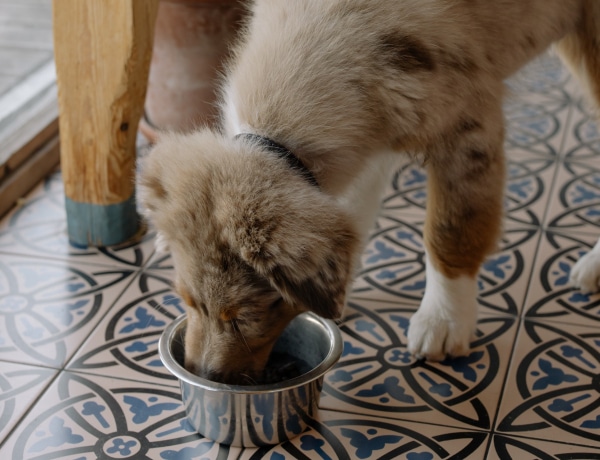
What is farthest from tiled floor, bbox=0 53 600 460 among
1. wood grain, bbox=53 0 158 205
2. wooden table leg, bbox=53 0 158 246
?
wood grain, bbox=53 0 158 205

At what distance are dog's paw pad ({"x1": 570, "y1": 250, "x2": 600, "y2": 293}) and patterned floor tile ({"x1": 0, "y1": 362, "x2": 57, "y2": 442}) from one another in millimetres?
1452

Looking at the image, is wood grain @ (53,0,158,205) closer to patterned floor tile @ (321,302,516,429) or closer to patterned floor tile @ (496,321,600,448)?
patterned floor tile @ (321,302,516,429)

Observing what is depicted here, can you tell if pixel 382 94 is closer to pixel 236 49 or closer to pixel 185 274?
pixel 236 49

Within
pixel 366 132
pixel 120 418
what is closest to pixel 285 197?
pixel 366 132

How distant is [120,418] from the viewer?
1952 mm

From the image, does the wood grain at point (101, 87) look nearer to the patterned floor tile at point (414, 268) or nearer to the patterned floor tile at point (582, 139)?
the patterned floor tile at point (414, 268)

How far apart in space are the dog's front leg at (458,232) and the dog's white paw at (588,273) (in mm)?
422

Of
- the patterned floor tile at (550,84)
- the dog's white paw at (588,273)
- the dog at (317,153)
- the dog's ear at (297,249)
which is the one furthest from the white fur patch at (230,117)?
the patterned floor tile at (550,84)

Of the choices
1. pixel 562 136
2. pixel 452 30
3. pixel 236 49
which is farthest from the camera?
pixel 562 136

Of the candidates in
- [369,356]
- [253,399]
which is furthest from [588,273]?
[253,399]

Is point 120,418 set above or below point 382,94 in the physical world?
→ below

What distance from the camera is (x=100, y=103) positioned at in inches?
95.3

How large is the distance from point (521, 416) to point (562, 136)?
66.7 inches

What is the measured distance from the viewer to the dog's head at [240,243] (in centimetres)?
158
